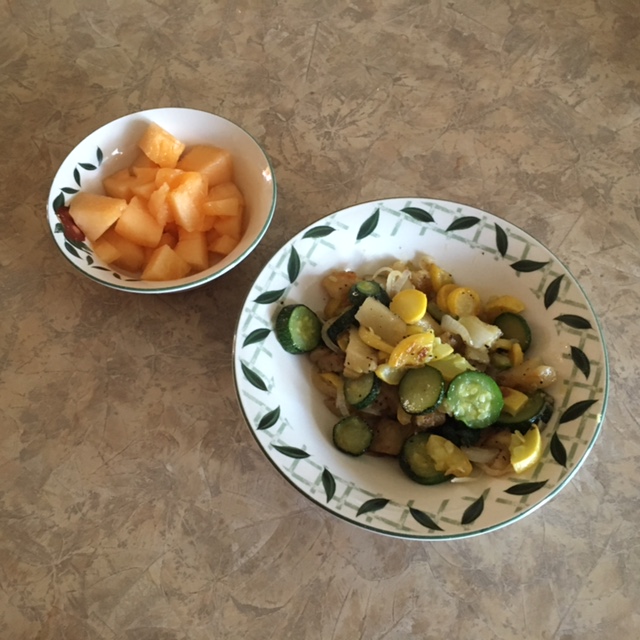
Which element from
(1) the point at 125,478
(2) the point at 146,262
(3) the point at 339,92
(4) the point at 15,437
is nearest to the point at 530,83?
(3) the point at 339,92

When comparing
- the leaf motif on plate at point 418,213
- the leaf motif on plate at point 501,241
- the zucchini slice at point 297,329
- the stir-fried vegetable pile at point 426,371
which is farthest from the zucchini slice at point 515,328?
the zucchini slice at point 297,329

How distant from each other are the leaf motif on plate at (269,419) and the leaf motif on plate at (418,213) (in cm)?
45

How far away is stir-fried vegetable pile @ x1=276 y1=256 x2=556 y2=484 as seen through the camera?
1032 millimetres

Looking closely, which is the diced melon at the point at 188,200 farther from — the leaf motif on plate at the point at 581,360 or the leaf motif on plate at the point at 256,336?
the leaf motif on plate at the point at 581,360

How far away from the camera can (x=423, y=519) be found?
978mm

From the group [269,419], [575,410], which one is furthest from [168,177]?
→ [575,410]

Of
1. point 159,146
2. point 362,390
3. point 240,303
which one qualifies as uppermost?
point 159,146

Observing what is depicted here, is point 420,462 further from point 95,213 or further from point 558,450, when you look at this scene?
point 95,213

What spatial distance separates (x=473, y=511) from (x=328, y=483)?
23 centimetres

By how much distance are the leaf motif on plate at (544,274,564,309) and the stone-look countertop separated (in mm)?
277

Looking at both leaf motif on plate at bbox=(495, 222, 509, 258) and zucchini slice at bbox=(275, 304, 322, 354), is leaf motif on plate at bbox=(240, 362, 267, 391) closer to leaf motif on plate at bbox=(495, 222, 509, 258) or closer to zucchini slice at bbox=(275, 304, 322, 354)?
A: zucchini slice at bbox=(275, 304, 322, 354)

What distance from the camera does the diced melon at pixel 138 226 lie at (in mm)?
1216

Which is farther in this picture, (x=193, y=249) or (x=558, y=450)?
(x=193, y=249)

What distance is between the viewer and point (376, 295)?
1131 millimetres
